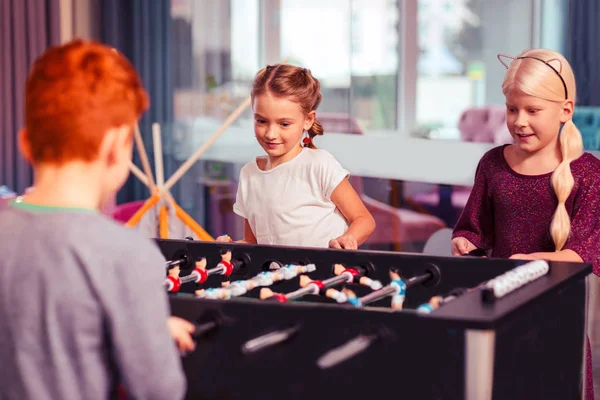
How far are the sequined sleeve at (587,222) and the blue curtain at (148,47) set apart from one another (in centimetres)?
372

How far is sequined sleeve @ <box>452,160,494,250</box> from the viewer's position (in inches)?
92.0

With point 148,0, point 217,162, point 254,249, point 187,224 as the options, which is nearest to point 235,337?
point 254,249

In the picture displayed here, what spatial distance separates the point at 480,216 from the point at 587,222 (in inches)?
11.2

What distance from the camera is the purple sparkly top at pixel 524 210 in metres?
2.17

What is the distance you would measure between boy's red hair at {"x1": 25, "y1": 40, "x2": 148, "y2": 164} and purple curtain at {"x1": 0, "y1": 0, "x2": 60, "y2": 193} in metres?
4.32

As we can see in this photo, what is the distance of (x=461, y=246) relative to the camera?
2.28 meters

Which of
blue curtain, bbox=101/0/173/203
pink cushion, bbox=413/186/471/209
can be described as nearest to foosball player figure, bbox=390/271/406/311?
pink cushion, bbox=413/186/471/209

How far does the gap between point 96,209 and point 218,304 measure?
0.29 meters

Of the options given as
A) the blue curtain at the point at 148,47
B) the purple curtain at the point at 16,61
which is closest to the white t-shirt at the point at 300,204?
the blue curtain at the point at 148,47

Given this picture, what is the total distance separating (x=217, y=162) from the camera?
5438 millimetres

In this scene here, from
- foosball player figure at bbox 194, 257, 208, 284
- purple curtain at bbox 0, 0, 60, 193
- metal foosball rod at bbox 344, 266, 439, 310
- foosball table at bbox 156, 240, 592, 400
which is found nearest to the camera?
foosball table at bbox 156, 240, 592, 400

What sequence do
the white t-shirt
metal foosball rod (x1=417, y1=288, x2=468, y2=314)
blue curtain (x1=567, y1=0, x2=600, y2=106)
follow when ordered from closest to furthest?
metal foosball rod (x1=417, y1=288, x2=468, y2=314) < the white t-shirt < blue curtain (x1=567, y1=0, x2=600, y2=106)

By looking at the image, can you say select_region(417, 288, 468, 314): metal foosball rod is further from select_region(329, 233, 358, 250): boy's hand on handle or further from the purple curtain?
the purple curtain

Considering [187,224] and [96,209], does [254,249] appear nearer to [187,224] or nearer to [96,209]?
[96,209]
